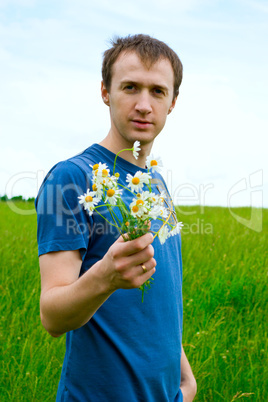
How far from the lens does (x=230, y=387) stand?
3.81m

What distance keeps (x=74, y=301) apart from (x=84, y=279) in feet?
0.39

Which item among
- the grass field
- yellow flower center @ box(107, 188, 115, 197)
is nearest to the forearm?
yellow flower center @ box(107, 188, 115, 197)

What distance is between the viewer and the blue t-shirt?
181cm

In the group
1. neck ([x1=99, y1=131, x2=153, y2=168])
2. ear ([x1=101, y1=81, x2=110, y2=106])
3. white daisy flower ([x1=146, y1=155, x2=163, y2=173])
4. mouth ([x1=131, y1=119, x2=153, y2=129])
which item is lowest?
white daisy flower ([x1=146, y1=155, x2=163, y2=173])

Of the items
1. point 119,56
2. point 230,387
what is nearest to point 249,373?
point 230,387

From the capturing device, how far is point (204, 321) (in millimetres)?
4816

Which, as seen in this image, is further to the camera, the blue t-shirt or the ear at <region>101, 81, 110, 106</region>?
the ear at <region>101, 81, 110, 106</region>

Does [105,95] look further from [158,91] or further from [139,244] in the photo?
[139,244]

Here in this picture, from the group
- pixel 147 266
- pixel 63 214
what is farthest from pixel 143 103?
pixel 147 266

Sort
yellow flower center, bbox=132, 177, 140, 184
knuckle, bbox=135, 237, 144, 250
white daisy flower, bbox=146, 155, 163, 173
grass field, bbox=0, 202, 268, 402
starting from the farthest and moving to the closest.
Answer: grass field, bbox=0, 202, 268, 402, white daisy flower, bbox=146, 155, 163, 173, yellow flower center, bbox=132, 177, 140, 184, knuckle, bbox=135, 237, 144, 250

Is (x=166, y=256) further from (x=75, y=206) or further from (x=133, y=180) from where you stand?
(x=133, y=180)

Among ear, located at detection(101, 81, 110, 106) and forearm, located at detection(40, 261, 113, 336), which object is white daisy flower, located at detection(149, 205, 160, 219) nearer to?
forearm, located at detection(40, 261, 113, 336)

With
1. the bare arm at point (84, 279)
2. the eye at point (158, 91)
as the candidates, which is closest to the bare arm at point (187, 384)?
the bare arm at point (84, 279)

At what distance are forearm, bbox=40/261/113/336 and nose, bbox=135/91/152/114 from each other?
102 cm
